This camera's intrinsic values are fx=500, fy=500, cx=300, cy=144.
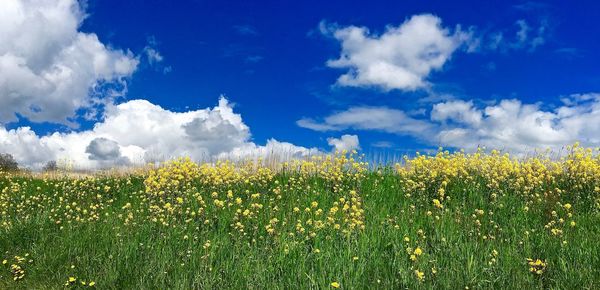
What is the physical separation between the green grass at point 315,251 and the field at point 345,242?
0.09 ft

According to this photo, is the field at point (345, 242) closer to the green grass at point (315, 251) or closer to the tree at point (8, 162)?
the green grass at point (315, 251)

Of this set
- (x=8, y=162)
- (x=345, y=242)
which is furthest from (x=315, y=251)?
(x=8, y=162)

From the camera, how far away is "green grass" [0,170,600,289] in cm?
657

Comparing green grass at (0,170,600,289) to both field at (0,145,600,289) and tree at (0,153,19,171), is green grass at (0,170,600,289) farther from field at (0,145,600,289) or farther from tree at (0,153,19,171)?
tree at (0,153,19,171)

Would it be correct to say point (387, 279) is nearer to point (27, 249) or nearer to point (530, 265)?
point (530, 265)

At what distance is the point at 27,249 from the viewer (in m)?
9.23

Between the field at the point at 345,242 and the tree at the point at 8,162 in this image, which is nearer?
the field at the point at 345,242

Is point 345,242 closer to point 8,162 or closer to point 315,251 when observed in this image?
point 315,251

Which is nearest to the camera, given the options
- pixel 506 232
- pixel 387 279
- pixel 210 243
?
pixel 387 279

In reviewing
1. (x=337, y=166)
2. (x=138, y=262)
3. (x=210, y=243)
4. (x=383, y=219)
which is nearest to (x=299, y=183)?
(x=337, y=166)

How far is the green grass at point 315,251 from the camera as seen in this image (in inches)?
259

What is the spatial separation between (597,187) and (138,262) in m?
10.5

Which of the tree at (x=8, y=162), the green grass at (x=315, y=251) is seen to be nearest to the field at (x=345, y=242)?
the green grass at (x=315, y=251)

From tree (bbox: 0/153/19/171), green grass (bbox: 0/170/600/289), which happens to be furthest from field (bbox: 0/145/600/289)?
tree (bbox: 0/153/19/171)
